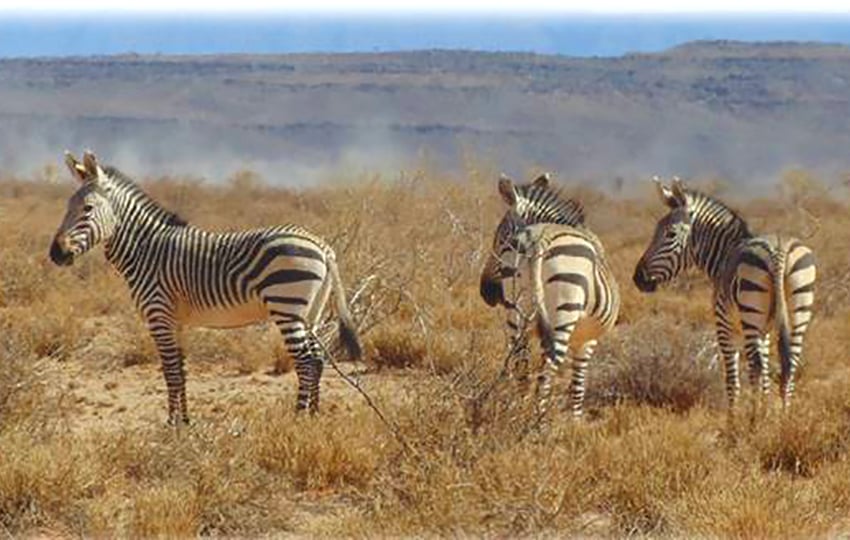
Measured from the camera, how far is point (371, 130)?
67.9 meters

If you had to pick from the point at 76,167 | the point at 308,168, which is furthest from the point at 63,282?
the point at 308,168

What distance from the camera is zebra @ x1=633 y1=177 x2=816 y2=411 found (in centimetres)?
894

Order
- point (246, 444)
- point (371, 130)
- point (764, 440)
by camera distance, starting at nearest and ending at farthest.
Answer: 1. point (246, 444)
2. point (764, 440)
3. point (371, 130)

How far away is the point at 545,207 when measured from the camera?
9664 millimetres

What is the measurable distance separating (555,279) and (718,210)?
→ 1.65m

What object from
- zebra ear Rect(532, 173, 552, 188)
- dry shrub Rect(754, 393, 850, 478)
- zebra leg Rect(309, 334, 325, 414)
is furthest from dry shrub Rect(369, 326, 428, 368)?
dry shrub Rect(754, 393, 850, 478)

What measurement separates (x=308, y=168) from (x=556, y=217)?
43.0m

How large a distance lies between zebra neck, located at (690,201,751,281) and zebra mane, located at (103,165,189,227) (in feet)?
12.0

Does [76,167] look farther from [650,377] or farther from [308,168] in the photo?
[308,168]

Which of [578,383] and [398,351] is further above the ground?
[578,383]

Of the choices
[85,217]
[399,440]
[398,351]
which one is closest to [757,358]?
[399,440]

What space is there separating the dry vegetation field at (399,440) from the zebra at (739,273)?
0.46 metres

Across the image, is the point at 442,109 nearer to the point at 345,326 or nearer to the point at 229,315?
the point at 229,315

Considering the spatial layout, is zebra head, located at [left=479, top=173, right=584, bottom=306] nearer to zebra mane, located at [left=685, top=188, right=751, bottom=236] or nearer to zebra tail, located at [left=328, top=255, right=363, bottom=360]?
zebra mane, located at [left=685, top=188, right=751, bottom=236]
